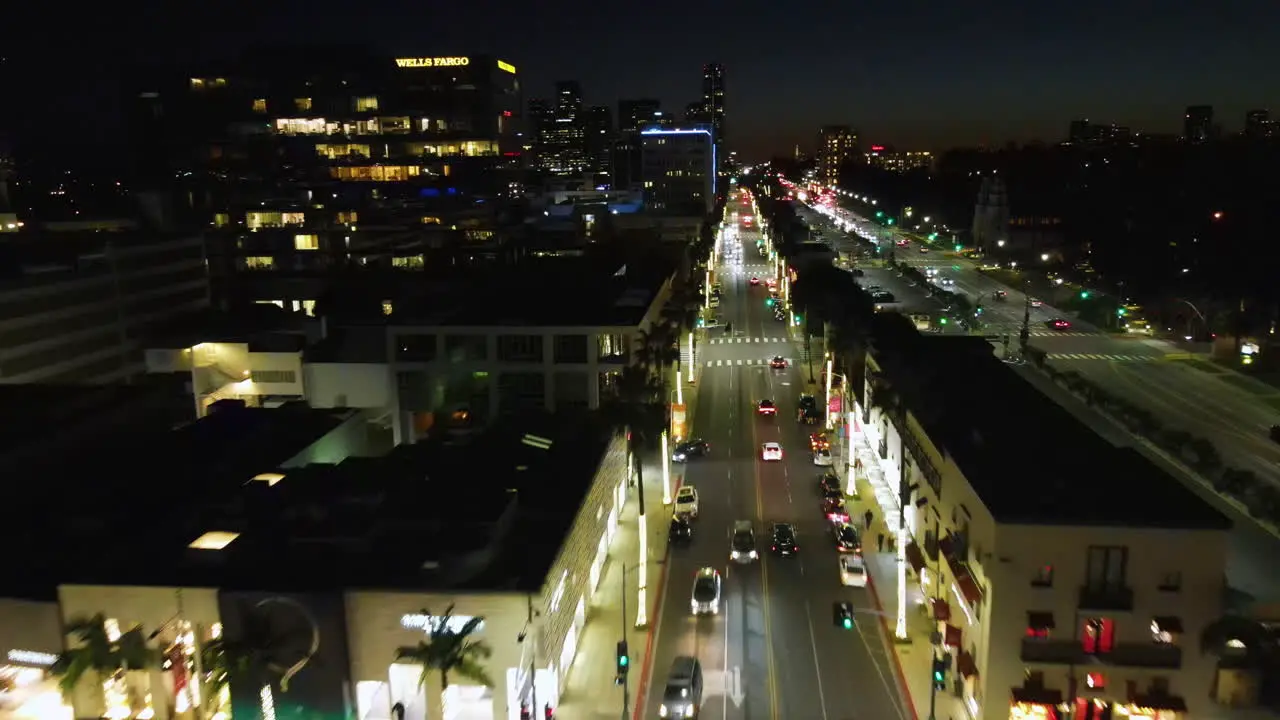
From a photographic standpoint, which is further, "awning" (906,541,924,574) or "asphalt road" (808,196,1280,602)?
"asphalt road" (808,196,1280,602)

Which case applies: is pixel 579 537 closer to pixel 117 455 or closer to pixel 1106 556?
pixel 1106 556

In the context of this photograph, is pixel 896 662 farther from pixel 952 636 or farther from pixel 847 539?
pixel 847 539

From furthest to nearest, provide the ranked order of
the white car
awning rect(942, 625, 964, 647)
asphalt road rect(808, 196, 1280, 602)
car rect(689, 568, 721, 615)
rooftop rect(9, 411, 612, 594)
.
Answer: asphalt road rect(808, 196, 1280, 602)
the white car
car rect(689, 568, 721, 615)
awning rect(942, 625, 964, 647)
rooftop rect(9, 411, 612, 594)

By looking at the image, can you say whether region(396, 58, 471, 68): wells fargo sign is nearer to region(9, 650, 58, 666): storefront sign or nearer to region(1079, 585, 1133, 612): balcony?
region(9, 650, 58, 666): storefront sign

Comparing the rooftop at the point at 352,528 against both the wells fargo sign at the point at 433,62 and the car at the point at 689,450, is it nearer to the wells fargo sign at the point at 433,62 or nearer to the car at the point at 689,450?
the car at the point at 689,450

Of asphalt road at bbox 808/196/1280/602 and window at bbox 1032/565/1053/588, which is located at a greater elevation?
window at bbox 1032/565/1053/588

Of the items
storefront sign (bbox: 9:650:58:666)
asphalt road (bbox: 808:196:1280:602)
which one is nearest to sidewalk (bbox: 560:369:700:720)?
storefront sign (bbox: 9:650:58:666)

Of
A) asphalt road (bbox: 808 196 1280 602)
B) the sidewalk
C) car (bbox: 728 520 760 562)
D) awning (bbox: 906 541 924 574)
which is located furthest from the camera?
car (bbox: 728 520 760 562)

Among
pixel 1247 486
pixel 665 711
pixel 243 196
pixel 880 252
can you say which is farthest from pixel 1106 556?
pixel 880 252

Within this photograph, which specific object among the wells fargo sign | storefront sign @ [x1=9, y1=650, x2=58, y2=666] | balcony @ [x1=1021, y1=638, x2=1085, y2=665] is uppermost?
the wells fargo sign
